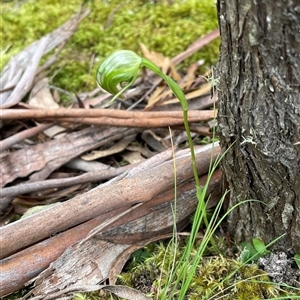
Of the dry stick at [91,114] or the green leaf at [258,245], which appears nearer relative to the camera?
the green leaf at [258,245]

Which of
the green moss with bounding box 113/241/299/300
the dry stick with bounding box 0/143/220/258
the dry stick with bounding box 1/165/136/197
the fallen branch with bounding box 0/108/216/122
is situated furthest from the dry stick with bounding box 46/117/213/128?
the green moss with bounding box 113/241/299/300

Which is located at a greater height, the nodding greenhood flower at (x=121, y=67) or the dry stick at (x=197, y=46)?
the nodding greenhood flower at (x=121, y=67)

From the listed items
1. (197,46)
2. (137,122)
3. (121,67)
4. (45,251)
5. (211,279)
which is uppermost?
(121,67)

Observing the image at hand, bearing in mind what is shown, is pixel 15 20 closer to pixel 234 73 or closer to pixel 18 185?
pixel 18 185

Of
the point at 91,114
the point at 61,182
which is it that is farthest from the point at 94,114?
the point at 61,182

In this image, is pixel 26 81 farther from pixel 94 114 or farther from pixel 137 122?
pixel 137 122

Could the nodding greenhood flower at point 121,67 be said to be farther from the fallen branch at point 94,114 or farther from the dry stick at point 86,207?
the fallen branch at point 94,114

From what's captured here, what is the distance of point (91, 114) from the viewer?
166 centimetres

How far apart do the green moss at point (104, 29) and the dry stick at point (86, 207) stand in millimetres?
898

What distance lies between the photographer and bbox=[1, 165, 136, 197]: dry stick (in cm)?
153

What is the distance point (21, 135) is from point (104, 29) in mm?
956

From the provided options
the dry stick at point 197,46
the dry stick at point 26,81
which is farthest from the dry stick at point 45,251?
the dry stick at point 197,46

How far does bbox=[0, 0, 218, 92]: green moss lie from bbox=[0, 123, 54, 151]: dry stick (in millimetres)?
445

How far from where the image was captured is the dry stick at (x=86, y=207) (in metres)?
1.30
